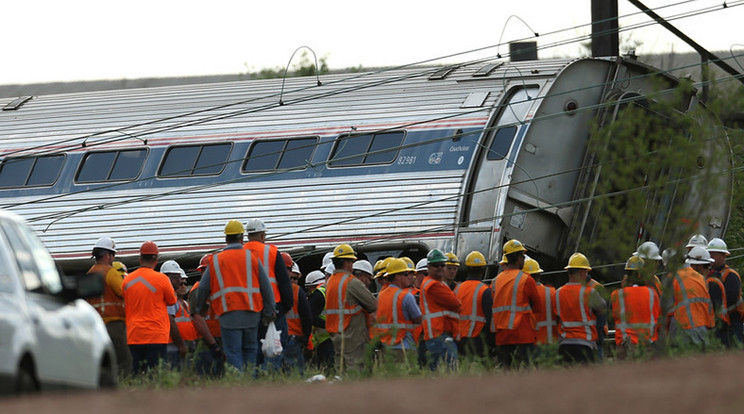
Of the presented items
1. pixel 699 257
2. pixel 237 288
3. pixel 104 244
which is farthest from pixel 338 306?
pixel 699 257

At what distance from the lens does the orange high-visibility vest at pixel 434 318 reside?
15.2 metres

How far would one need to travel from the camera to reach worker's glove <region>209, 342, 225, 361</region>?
16.2m

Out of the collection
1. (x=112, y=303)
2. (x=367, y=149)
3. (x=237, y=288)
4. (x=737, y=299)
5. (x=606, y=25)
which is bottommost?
(x=737, y=299)

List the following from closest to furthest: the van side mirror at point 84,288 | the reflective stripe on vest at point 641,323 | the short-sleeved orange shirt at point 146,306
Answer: the van side mirror at point 84,288 < the reflective stripe on vest at point 641,323 < the short-sleeved orange shirt at point 146,306

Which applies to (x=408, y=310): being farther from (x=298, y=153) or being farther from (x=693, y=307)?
(x=298, y=153)

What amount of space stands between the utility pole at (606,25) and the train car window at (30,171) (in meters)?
8.57

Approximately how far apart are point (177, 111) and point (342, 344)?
812 centimetres

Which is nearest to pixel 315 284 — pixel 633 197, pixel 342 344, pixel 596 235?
pixel 342 344

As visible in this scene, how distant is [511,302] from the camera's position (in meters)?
14.6

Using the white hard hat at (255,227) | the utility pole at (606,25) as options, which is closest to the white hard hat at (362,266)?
the white hard hat at (255,227)

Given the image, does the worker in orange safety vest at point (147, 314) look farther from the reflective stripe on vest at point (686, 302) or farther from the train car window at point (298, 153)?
the train car window at point (298, 153)

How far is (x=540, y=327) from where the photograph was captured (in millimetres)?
14719

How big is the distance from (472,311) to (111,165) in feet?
29.0

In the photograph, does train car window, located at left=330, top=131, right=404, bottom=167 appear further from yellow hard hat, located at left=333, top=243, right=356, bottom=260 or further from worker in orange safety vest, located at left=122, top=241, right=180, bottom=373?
worker in orange safety vest, located at left=122, top=241, right=180, bottom=373
